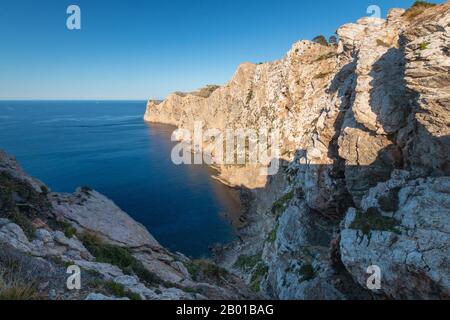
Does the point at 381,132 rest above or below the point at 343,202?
above

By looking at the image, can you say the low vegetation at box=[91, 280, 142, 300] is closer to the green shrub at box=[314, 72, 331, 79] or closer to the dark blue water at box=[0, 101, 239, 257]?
the dark blue water at box=[0, 101, 239, 257]

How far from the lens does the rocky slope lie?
962cm

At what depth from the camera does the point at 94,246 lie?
650 inches

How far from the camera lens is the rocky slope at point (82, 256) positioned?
9.62 metres

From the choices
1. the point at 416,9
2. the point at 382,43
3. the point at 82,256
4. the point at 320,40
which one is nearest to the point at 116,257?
the point at 82,256

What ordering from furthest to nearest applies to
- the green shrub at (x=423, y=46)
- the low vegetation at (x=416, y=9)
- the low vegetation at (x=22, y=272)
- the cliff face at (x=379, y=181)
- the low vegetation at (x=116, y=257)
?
the low vegetation at (x=416, y=9) < the green shrub at (x=423, y=46) < the low vegetation at (x=116, y=257) < the cliff face at (x=379, y=181) < the low vegetation at (x=22, y=272)

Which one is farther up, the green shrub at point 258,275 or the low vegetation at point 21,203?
the low vegetation at point 21,203

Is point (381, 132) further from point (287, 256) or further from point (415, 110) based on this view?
point (287, 256)

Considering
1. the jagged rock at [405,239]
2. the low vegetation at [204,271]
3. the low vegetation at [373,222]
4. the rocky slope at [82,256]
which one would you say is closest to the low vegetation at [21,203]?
the rocky slope at [82,256]

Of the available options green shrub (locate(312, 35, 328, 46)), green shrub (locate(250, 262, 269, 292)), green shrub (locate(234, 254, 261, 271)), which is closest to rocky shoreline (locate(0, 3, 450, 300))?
green shrub (locate(250, 262, 269, 292))

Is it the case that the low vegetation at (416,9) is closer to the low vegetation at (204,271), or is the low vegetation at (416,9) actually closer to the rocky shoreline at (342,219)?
the rocky shoreline at (342,219)

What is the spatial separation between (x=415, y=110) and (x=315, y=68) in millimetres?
38271
